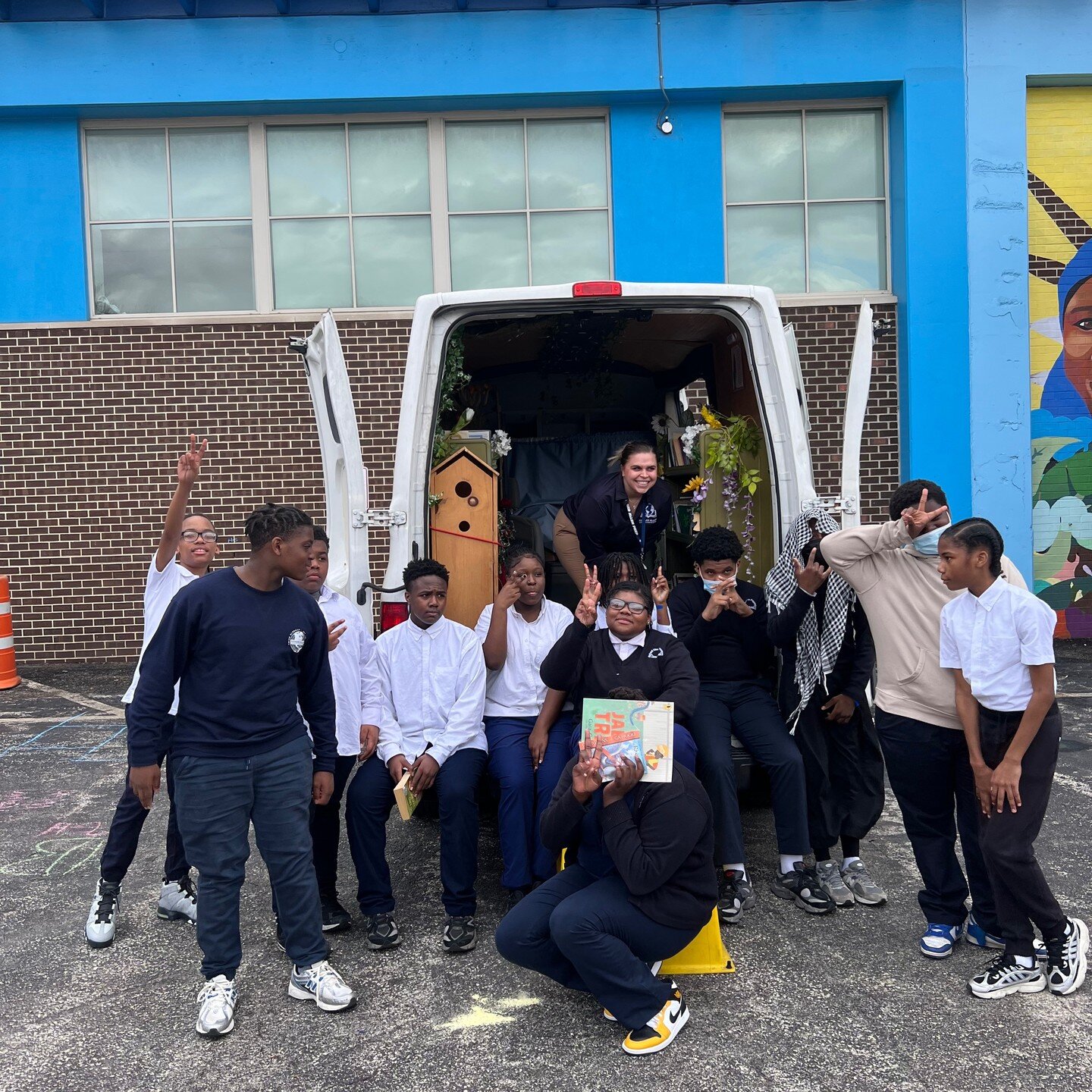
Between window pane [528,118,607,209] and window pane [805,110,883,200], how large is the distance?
2068 mm

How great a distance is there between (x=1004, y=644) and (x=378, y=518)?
266 centimetres

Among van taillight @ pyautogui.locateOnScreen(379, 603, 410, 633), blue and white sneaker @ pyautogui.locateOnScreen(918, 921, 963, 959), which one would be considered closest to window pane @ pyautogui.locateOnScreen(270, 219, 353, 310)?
van taillight @ pyautogui.locateOnScreen(379, 603, 410, 633)

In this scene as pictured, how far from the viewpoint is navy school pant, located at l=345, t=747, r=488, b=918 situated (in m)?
4.07

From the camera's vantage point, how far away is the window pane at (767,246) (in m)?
10.3

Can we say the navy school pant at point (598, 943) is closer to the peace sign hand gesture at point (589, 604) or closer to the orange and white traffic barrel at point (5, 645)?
the peace sign hand gesture at point (589, 604)

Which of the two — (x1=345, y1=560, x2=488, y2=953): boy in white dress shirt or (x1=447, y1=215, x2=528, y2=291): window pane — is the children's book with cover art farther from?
(x1=447, y1=215, x2=528, y2=291): window pane

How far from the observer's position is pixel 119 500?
33.1ft

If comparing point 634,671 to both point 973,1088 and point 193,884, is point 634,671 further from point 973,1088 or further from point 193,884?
point 193,884

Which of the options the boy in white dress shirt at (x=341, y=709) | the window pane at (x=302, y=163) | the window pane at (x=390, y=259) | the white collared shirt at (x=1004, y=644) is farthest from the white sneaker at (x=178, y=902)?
the window pane at (x=302, y=163)

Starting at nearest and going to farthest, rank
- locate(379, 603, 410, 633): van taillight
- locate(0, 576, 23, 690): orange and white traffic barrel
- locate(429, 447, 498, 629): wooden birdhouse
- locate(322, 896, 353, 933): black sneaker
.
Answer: locate(322, 896, 353, 933): black sneaker, locate(379, 603, 410, 633): van taillight, locate(429, 447, 498, 629): wooden birdhouse, locate(0, 576, 23, 690): orange and white traffic barrel

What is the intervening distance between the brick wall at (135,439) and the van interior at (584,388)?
2143mm

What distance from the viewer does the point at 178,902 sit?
14.3ft

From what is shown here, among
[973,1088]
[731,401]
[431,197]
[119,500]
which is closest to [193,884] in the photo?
[973,1088]

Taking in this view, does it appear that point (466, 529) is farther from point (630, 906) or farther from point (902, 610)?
point (630, 906)
